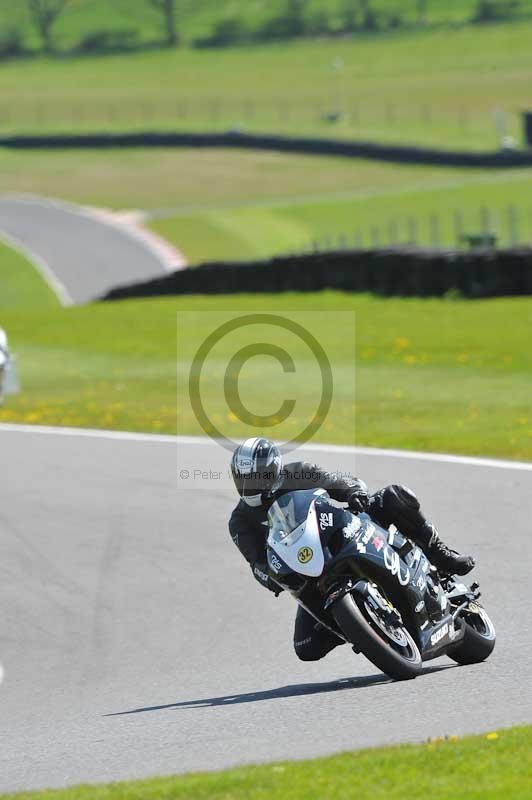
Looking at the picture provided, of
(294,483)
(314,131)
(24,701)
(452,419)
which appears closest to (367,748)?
(294,483)

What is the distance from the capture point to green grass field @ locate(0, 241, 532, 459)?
53.1ft

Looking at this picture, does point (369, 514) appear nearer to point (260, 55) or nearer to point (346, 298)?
point (346, 298)

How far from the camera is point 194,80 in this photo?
111688mm

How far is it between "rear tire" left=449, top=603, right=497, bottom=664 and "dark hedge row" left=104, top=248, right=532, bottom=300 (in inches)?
670

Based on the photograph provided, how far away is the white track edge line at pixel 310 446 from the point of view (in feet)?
44.3

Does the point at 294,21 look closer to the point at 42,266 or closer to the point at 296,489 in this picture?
the point at 42,266

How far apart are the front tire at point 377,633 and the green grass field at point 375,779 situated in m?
1.24

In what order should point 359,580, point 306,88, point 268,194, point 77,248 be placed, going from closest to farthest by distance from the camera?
point 359,580, point 77,248, point 268,194, point 306,88

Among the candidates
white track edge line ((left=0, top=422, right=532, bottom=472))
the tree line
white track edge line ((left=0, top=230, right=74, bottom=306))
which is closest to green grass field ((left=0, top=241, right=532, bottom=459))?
white track edge line ((left=0, top=422, right=532, bottom=472))

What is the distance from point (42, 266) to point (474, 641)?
135 feet

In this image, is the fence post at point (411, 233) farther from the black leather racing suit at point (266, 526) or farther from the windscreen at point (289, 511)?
the windscreen at point (289, 511)

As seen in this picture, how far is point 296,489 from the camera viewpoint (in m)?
7.46

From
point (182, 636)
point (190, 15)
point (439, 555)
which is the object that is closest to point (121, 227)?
point (182, 636)

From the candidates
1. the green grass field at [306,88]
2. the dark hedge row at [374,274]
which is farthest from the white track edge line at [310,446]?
the green grass field at [306,88]
